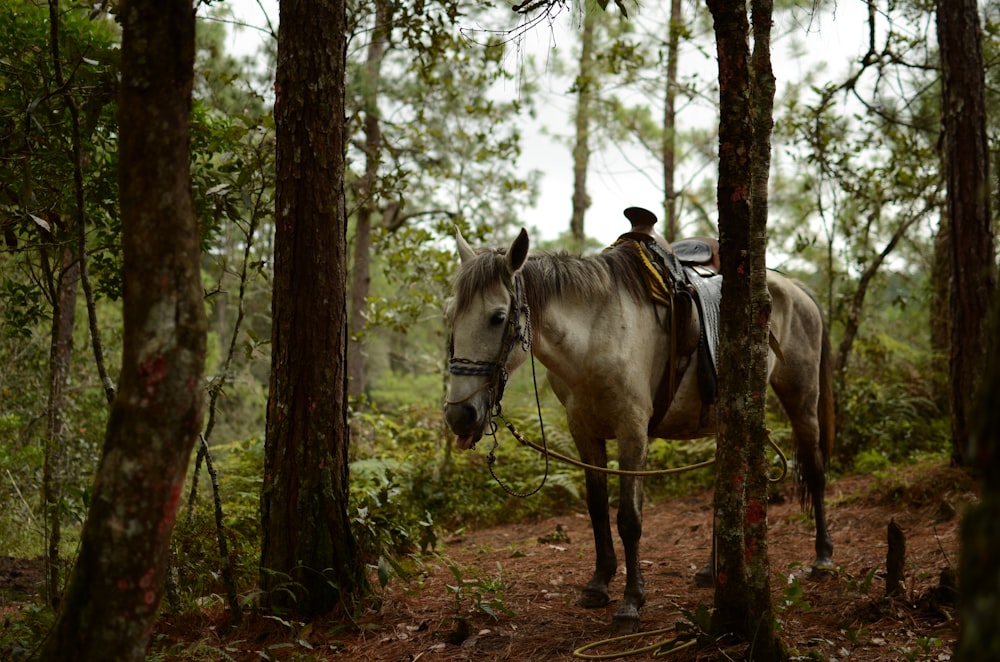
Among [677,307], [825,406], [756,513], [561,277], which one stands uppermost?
[561,277]

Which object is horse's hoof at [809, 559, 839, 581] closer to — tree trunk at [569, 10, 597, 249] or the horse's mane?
the horse's mane

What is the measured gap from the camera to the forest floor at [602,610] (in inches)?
136

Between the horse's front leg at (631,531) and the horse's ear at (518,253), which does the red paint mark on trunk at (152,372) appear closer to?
the horse's ear at (518,253)

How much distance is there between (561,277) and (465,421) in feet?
3.79

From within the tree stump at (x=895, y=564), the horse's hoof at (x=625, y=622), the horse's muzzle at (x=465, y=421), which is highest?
the horse's muzzle at (x=465, y=421)

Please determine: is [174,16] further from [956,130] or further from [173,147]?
[956,130]

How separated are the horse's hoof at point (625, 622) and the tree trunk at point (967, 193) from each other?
4184mm

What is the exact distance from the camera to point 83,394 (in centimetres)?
1109

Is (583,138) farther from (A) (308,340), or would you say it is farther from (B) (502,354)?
(A) (308,340)

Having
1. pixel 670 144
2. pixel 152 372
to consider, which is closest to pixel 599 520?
pixel 152 372

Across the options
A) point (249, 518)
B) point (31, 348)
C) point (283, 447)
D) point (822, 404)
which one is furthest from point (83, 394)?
point (822, 404)

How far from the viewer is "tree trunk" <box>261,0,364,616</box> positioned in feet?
12.6

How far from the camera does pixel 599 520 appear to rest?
15.4 feet

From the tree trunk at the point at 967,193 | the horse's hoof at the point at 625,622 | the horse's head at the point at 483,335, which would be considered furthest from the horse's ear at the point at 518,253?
the tree trunk at the point at 967,193
